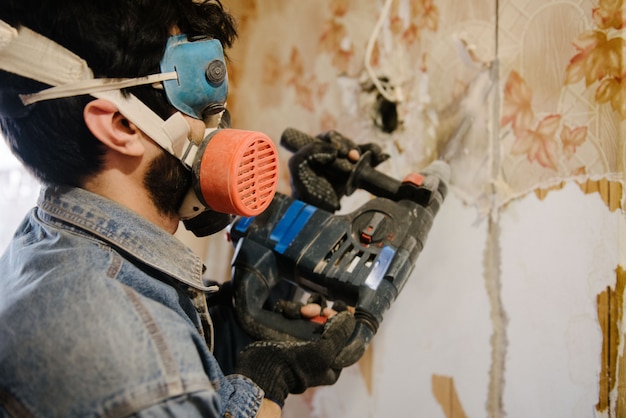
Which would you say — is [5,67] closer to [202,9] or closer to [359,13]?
[202,9]

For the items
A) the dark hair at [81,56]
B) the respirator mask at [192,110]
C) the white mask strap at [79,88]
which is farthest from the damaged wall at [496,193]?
the white mask strap at [79,88]

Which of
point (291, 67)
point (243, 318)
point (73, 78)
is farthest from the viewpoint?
point (291, 67)

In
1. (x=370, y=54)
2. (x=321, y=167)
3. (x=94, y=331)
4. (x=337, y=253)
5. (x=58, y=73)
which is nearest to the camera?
(x=94, y=331)

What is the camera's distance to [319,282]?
3.24ft

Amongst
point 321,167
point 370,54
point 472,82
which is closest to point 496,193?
point 472,82

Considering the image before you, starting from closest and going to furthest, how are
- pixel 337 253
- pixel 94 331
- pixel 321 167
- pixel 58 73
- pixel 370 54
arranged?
pixel 94 331, pixel 58 73, pixel 337 253, pixel 321 167, pixel 370 54

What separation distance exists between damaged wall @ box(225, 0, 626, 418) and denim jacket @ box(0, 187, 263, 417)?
70cm

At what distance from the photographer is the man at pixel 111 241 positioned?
562 millimetres

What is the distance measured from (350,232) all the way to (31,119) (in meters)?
0.61

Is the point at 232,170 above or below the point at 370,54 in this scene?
below

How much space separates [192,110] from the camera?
79cm

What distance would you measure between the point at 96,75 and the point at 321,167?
55cm

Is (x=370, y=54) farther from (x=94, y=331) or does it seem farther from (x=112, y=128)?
(x=94, y=331)

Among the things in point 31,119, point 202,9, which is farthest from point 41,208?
point 202,9
